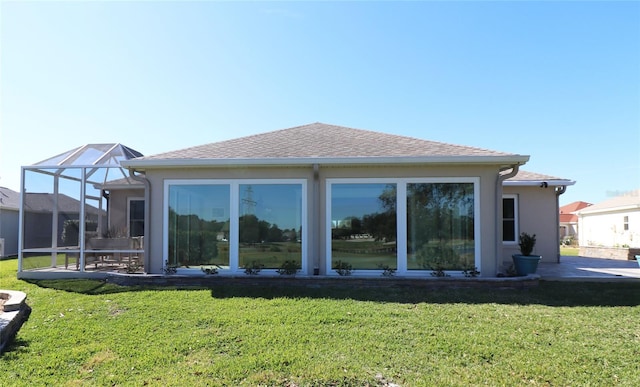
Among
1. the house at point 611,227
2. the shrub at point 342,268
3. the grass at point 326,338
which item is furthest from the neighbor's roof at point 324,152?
the house at point 611,227

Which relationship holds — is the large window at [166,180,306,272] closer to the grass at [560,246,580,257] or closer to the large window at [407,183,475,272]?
the large window at [407,183,475,272]

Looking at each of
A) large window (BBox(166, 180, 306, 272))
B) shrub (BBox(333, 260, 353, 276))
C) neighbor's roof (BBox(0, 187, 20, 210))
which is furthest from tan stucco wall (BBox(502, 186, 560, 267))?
neighbor's roof (BBox(0, 187, 20, 210))

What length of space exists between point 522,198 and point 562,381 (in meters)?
9.18

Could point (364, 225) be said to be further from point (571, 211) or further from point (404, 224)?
point (571, 211)

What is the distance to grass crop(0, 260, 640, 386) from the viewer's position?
3379 millimetres

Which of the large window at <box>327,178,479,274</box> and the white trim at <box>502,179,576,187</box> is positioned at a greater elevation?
the white trim at <box>502,179,576,187</box>

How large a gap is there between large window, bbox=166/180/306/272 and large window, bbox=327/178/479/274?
0.89 meters

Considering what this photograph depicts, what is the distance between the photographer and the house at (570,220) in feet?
114

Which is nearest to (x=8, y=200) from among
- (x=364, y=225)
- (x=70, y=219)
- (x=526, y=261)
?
(x=70, y=219)

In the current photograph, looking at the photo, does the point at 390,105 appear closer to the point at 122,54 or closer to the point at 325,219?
the point at 325,219

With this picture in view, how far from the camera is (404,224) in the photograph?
24.9 ft

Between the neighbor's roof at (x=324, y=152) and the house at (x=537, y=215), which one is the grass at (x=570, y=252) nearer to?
the house at (x=537, y=215)

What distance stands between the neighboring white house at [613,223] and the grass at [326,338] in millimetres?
15497

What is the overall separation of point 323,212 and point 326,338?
12.1 feet
